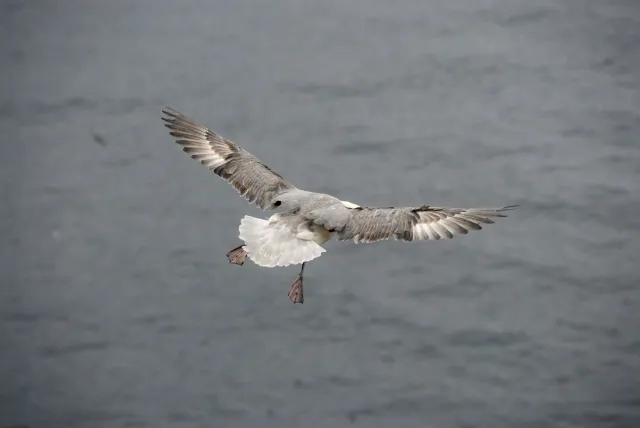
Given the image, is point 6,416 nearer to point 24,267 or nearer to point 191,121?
point 24,267

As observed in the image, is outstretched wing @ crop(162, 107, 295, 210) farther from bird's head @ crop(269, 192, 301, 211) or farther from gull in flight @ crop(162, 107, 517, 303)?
gull in flight @ crop(162, 107, 517, 303)

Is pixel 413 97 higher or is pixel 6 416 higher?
pixel 413 97

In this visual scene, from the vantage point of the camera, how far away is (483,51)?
35.8ft

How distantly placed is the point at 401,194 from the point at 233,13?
2.83m

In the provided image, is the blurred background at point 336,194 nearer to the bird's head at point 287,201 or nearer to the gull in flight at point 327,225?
the bird's head at point 287,201

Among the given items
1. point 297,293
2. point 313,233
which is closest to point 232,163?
point 297,293

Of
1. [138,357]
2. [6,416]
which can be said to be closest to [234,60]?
[138,357]

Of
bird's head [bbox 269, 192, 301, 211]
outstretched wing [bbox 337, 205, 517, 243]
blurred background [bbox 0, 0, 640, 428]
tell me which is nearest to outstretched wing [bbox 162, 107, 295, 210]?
bird's head [bbox 269, 192, 301, 211]

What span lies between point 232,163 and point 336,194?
2500 millimetres

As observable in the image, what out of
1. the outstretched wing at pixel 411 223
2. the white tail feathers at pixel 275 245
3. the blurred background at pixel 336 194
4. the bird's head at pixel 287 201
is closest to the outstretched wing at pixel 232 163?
the bird's head at pixel 287 201

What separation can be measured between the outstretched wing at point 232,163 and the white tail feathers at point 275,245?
56 cm

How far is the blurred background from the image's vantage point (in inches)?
368

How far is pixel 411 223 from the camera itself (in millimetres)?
6664

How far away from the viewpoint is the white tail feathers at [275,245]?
640 cm
